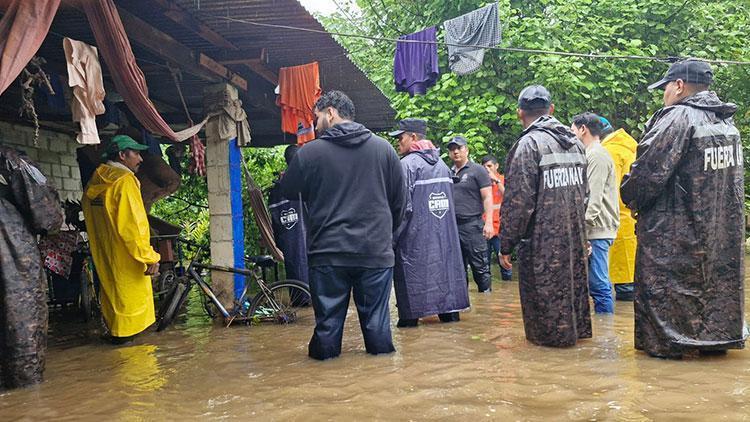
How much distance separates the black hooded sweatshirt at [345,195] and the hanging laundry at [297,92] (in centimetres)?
351

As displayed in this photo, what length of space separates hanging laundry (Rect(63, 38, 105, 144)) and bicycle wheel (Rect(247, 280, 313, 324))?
2515mm

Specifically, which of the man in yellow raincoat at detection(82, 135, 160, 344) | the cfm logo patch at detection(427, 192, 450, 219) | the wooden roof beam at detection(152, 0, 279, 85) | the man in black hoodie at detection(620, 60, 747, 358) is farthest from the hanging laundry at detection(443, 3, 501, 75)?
the man in black hoodie at detection(620, 60, 747, 358)

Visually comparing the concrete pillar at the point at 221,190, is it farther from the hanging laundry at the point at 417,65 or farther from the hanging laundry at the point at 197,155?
the hanging laundry at the point at 417,65

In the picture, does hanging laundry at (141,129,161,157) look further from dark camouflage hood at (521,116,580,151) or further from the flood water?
Result: dark camouflage hood at (521,116,580,151)

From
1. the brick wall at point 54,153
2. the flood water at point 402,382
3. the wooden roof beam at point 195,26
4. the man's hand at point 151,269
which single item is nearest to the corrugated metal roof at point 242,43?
the wooden roof beam at point 195,26

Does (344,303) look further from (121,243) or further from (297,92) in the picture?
(297,92)

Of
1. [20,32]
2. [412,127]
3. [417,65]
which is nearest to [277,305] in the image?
[412,127]

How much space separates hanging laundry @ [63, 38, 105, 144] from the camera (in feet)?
14.8

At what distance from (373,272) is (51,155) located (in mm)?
6736

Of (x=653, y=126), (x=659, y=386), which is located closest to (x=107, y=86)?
(x=653, y=126)

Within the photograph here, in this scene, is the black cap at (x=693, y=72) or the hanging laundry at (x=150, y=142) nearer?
the black cap at (x=693, y=72)

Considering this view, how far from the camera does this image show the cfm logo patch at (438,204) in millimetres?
5734

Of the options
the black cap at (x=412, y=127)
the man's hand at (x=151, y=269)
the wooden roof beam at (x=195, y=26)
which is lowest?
the man's hand at (x=151, y=269)

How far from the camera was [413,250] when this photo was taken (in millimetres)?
5625
